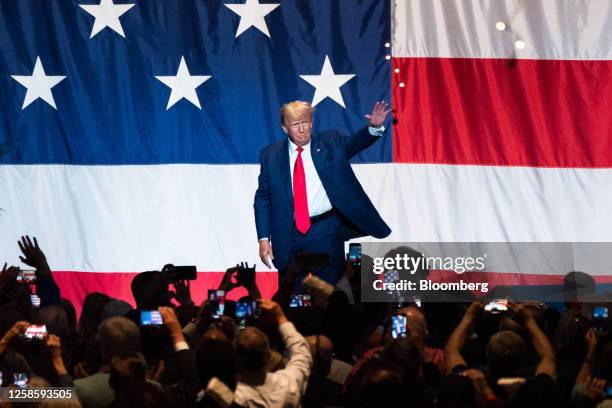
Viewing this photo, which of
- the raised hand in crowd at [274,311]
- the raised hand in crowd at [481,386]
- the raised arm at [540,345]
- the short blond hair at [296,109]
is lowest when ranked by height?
the raised hand in crowd at [481,386]

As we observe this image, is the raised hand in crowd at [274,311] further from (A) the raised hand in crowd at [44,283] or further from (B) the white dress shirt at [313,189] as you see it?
(B) the white dress shirt at [313,189]

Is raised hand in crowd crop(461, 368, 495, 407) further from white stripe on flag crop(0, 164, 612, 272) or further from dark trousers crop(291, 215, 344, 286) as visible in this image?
white stripe on flag crop(0, 164, 612, 272)

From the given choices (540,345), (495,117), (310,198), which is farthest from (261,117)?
(540,345)

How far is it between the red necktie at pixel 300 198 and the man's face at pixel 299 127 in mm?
91

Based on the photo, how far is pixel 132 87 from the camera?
8.69m

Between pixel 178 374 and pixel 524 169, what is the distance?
15.6 ft

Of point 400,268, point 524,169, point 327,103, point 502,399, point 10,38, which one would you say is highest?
point 10,38

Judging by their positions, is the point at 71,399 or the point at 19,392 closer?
the point at 71,399

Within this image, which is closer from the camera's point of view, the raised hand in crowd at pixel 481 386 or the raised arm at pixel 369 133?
the raised hand in crowd at pixel 481 386

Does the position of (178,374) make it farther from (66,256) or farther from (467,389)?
(66,256)

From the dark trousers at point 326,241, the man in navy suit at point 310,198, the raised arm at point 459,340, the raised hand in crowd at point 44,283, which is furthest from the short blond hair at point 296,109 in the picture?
the raised arm at point 459,340

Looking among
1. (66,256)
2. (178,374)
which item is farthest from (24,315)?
(66,256)

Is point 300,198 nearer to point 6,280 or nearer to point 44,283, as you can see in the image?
point 44,283

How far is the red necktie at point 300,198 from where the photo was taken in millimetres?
7902
